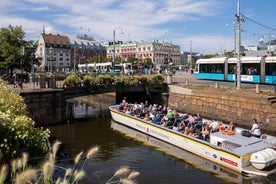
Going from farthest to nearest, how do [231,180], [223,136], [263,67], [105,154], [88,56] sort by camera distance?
[88,56], [263,67], [105,154], [223,136], [231,180]

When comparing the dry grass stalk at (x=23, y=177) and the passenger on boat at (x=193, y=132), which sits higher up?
the dry grass stalk at (x=23, y=177)

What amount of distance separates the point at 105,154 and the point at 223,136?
21.4 ft

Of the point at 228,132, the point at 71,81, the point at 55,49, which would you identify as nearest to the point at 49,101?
the point at 71,81

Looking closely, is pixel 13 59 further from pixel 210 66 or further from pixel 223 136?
pixel 223 136

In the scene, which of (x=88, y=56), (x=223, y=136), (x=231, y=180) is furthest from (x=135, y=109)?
(x=88, y=56)

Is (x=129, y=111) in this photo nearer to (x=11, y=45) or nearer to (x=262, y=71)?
(x=262, y=71)

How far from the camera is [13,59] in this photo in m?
38.3

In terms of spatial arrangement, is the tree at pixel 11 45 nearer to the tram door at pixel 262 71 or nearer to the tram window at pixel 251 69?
the tram window at pixel 251 69

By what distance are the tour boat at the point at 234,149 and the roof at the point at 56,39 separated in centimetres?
11582

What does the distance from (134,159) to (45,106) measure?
1073 cm

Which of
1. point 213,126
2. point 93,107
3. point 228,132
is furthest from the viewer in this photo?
point 93,107

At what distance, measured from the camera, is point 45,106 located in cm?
2388

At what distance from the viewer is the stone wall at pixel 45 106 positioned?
901 inches

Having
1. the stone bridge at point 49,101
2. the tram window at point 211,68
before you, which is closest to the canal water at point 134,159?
the stone bridge at point 49,101
